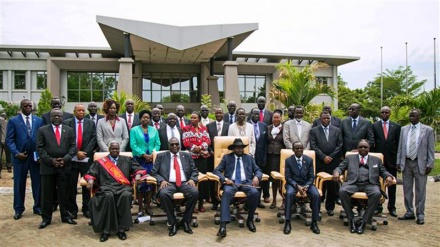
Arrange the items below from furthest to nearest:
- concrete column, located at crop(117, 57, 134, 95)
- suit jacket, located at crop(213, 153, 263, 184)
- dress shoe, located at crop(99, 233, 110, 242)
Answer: concrete column, located at crop(117, 57, 134, 95) < suit jacket, located at crop(213, 153, 263, 184) < dress shoe, located at crop(99, 233, 110, 242)

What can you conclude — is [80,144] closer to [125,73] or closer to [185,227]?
[185,227]

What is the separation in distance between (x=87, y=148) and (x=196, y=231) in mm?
2389

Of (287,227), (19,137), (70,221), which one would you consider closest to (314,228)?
(287,227)

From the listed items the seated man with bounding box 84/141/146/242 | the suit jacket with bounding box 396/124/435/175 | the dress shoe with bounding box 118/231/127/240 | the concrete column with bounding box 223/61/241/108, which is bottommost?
the dress shoe with bounding box 118/231/127/240

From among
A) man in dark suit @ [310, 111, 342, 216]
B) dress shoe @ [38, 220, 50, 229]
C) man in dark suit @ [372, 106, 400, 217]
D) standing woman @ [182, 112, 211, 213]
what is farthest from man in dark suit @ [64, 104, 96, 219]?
man in dark suit @ [372, 106, 400, 217]

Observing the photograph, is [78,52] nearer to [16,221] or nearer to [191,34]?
[191,34]

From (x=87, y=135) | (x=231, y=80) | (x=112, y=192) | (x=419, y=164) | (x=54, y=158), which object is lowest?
(x=112, y=192)

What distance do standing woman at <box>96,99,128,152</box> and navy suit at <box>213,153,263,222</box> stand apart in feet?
5.89

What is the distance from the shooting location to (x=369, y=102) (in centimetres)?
4269

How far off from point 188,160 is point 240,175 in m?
0.91

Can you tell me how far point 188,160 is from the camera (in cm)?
663

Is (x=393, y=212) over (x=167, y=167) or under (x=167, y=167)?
under

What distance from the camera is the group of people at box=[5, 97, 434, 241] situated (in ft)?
20.0

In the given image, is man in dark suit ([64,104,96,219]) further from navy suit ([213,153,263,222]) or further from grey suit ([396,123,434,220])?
grey suit ([396,123,434,220])
